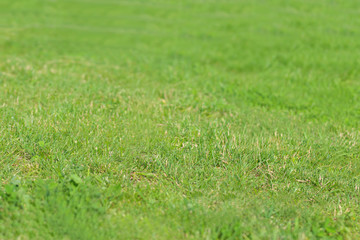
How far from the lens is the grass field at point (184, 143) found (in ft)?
9.84

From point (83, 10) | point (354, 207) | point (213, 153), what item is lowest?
point (354, 207)

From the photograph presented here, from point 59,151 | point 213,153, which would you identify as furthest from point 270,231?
point 59,151

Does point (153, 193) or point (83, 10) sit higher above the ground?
point (83, 10)

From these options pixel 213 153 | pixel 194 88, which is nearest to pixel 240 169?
pixel 213 153

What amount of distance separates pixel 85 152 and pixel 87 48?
25.0ft

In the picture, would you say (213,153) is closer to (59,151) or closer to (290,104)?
(59,151)

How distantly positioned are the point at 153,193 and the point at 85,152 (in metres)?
0.98

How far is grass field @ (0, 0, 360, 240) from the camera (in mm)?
2998

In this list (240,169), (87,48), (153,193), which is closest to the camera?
(153,193)

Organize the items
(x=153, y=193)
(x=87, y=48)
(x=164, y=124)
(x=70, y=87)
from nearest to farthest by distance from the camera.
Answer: (x=153, y=193)
(x=164, y=124)
(x=70, y=87)
(x=87, y=48)

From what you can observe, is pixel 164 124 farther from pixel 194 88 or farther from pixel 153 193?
pixel 194 88

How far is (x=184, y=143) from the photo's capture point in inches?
162

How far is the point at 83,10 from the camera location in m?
15.0

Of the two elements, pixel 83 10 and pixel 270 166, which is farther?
pixel 83 10
